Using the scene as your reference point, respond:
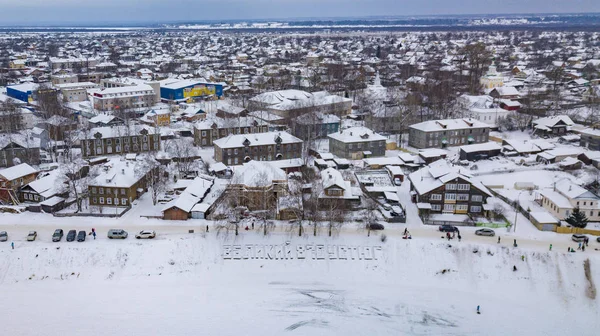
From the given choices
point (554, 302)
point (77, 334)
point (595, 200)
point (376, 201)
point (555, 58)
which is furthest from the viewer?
point (555, 58)

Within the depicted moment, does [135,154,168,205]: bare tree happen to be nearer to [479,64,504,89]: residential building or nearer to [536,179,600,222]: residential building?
[536,179,600,222]: residential building

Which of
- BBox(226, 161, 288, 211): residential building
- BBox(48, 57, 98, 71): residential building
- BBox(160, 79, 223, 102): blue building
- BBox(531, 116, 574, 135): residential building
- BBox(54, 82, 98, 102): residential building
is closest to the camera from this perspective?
BBox(226, 161, 288, 211): residential building

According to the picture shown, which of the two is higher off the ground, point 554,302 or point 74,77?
point 74,77

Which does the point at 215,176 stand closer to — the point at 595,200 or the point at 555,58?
the point at 595,200

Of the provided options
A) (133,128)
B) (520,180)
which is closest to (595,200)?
(520,180)

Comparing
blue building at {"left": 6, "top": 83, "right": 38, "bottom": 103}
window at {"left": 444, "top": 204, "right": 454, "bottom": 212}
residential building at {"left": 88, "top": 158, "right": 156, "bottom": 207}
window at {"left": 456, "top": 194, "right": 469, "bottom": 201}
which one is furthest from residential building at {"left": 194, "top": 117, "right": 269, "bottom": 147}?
blue building at {"left": 6, "top": 83, "right": 38, "bottom": 103}

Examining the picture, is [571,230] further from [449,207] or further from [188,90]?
[188,90]
